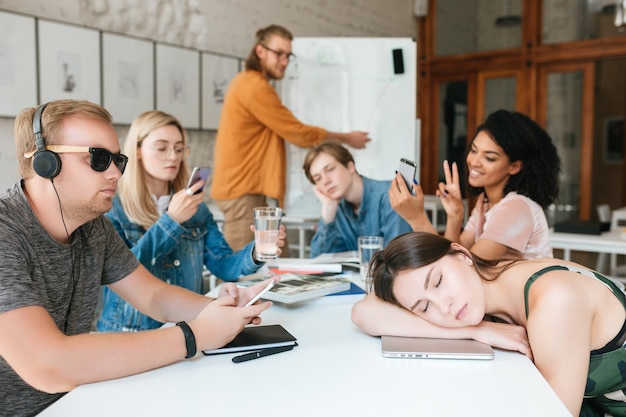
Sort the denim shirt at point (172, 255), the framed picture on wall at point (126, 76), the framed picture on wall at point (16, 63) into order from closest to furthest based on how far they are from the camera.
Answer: the denim shirt at point (172, 255) → the framed picture on wall at point (16, 63) → the framed picture on wall at point (126, 76)

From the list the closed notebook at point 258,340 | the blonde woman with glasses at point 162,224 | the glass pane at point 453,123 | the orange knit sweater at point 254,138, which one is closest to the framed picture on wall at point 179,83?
the orange knit sweater at point 254,138

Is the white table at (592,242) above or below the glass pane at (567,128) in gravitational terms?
below

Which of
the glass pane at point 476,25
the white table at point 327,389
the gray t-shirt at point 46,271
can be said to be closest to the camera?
the white table at point 327,389

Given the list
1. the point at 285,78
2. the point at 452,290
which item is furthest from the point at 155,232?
the point at 285,78

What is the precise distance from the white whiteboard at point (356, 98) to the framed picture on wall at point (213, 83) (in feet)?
2.26

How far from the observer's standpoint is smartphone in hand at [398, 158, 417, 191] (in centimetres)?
198

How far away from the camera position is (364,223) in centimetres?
262

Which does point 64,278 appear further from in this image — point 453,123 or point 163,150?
point 453,123

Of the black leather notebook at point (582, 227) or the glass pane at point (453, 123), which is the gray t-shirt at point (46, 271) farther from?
the glass pane at point (453, 123)

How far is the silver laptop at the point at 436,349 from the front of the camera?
114cm

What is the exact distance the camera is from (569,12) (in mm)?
6301

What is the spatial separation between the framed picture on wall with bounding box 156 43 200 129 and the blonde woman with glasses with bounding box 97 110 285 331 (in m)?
2.13

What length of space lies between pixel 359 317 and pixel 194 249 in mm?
901

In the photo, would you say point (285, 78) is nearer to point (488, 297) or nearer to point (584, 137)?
point (488, 297)
